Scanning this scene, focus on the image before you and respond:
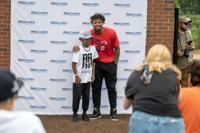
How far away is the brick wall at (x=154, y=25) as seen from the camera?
10547mm

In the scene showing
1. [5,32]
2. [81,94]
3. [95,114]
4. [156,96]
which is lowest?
[95,114]

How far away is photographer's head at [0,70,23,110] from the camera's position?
3.25 meters

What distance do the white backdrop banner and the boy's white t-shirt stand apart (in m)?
0.57

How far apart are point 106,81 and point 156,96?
546 centimetres

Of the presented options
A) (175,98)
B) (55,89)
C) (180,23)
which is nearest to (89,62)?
(55,89)

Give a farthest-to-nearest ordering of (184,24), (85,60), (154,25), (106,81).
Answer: (184,24) < (154,25) < (106,81) < (85,60)

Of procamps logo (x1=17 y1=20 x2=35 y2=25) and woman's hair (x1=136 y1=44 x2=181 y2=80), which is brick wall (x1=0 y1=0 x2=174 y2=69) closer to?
procamps logo (x1=17 y1=20 x2=35 y2=25)

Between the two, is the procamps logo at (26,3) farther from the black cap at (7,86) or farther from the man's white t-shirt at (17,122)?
the man's white t-shirt at (17,122)

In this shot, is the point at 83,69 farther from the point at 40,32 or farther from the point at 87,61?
the point at 40,32

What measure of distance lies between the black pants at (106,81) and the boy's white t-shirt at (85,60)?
0.25 metres

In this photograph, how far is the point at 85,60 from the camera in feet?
32.9

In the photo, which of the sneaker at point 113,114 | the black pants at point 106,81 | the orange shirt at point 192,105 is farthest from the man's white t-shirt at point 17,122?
the sneaker at point 113,114

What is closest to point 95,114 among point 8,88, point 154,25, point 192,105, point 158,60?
point 154,25

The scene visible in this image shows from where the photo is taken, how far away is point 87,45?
995 centimetres
